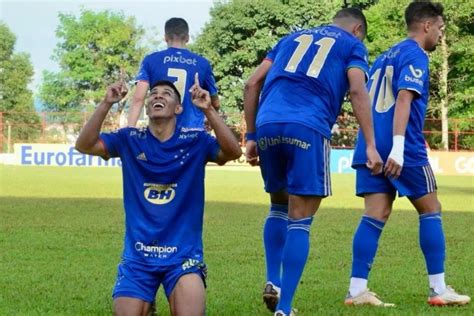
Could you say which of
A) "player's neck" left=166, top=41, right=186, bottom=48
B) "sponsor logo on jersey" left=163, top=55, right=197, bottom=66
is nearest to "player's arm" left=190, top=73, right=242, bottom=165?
"sponsor logo on jersey" left=163, top=55, right=197, bottom=66

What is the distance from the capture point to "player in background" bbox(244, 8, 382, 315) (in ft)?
21.4

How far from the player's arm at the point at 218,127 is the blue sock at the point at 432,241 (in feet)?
7.61

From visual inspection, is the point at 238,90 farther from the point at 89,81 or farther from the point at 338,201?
the point at 338,201

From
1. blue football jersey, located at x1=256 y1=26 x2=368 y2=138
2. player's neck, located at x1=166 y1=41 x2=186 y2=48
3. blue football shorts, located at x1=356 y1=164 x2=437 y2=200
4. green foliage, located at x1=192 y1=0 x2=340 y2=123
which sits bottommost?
blue football shorts, located at x1=356 y1=164 x2=437 y2=200

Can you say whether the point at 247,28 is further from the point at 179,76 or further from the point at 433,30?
the point at 433,30

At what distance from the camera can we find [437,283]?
293 inches

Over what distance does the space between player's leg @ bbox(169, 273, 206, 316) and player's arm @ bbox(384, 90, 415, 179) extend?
6.84ft

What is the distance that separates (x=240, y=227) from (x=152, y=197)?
317 inches

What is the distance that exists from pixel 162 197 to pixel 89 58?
9461 cm

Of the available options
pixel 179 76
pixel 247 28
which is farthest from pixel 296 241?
pixel 247 28

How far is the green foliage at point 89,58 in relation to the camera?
9744 centimetres

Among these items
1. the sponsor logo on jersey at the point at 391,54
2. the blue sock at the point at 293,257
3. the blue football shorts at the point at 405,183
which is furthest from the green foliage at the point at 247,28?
the blue sock at the point at 293,257

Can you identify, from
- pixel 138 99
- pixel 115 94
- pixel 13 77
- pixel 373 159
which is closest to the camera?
pixel 115 94

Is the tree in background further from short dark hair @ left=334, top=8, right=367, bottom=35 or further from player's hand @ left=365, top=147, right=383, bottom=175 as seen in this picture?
player's hand @ left=365, top=147, right=383, bottom=175
